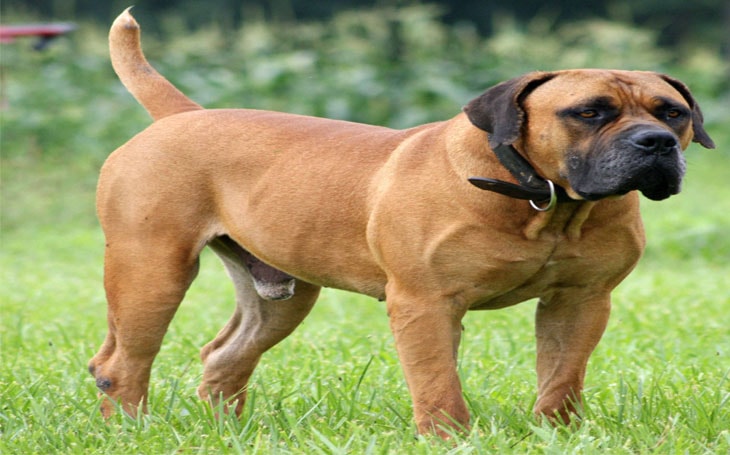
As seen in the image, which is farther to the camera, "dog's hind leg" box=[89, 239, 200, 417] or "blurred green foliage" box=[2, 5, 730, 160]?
"blurred green foliage" box=[2, 5, 730, 160]

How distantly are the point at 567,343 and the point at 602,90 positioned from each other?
1.00 metres

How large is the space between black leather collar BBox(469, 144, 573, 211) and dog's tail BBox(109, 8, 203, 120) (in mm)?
1682

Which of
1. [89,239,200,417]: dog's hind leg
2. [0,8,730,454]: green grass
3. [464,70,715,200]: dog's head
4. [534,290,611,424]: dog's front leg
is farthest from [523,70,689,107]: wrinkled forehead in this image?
[89,239,200,417]: dog's hind leg

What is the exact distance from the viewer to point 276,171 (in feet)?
15.8

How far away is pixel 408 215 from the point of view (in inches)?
166

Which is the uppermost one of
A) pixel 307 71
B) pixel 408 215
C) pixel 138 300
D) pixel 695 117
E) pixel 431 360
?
pixel 695 117

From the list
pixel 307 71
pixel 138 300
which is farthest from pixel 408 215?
pixel 307 71

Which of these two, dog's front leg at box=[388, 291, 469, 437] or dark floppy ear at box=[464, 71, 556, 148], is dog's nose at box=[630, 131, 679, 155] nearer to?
dark floppy ear at box=[464, 71, 556, 148]

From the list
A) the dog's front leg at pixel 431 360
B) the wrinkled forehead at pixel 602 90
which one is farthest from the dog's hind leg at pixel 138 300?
the wrinkled forehead at pixel 602 90

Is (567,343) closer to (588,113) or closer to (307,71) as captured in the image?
(588,113)

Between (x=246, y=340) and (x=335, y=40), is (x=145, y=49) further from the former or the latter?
(x=246, y=340)

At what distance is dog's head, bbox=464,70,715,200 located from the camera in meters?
3.83

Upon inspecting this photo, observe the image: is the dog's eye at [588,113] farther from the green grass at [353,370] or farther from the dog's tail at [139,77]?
the dog's tail at [139,77]

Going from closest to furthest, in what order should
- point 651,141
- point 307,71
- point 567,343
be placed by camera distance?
point 651,141 → point 567,343 → point 307,71
